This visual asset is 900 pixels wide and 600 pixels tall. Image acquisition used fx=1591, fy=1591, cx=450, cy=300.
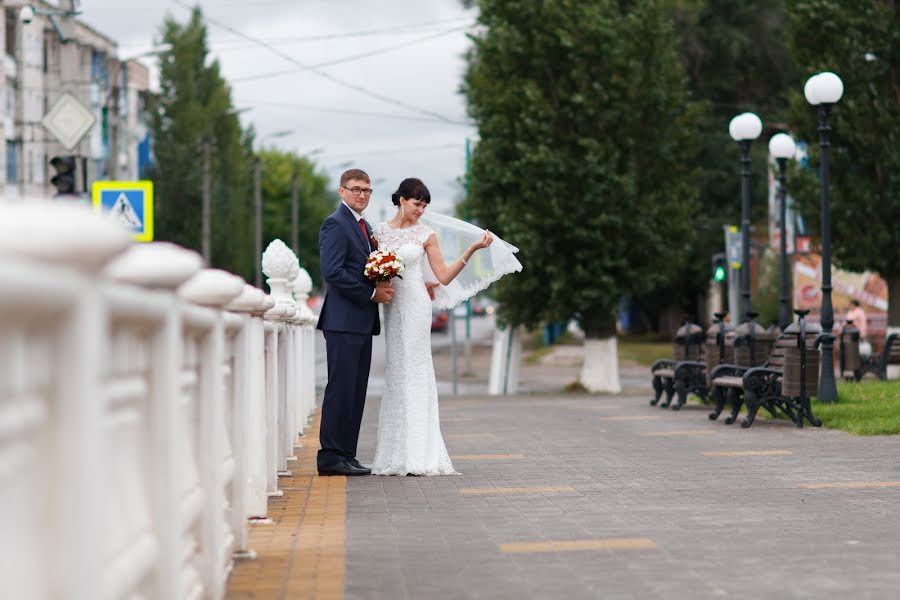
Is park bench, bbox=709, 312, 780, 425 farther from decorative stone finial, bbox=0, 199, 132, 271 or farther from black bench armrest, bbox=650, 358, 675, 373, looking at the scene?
decorative stone finial, bbox=0, 199, 132, 271

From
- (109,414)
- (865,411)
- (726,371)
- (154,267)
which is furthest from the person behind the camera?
(726,371)

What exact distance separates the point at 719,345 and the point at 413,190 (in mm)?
9147

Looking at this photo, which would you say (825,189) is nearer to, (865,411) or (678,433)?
(865,411)

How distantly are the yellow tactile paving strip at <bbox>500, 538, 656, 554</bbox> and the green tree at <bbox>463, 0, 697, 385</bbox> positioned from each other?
877 inches

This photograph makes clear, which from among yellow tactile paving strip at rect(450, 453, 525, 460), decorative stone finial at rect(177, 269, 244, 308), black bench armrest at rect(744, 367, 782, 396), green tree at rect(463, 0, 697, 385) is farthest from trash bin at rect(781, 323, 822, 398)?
green tree at rect(463, 0, 697, 385)

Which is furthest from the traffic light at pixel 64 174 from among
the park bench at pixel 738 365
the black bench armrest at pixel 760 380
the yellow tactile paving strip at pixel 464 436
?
the black bench armrest at pixel 760 380

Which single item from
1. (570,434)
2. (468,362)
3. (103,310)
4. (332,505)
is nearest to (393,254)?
(332,505)

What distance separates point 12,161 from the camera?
6009 centimetres

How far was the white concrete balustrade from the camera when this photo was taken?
266cm

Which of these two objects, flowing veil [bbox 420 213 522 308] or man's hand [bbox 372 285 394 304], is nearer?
man's hand [bbox 372 285 394 304]

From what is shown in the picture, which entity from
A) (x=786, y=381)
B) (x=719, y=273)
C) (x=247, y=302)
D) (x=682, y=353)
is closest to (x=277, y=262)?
(x=247, y=302)

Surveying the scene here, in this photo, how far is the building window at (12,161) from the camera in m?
59.6

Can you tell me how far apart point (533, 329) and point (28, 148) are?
3466 cm

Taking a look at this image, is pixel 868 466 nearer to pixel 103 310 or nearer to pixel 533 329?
pixel 103 310
